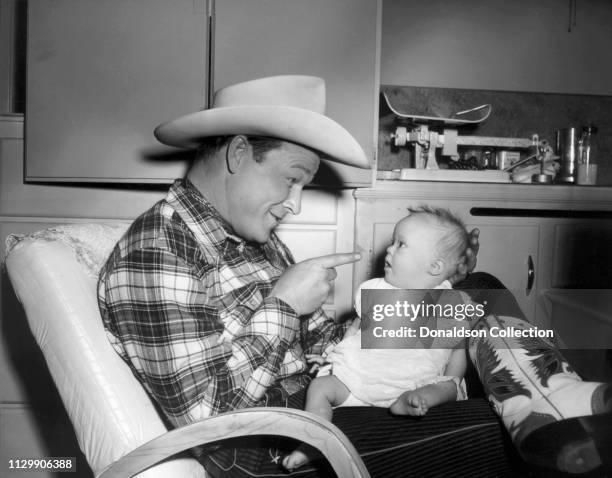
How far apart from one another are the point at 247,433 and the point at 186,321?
19 centimetres

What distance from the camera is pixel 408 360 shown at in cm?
95

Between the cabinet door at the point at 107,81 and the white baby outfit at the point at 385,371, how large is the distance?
0.86 metres

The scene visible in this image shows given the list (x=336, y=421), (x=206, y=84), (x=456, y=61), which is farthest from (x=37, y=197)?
(x=456, y=61)

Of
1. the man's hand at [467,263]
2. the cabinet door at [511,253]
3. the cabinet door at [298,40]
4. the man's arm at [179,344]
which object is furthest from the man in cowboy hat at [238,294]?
the cabinet door at [511,253]

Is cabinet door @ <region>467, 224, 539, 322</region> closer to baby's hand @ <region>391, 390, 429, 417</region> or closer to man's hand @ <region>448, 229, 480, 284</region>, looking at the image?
man's hand @ <region>448, 229, 480, 284</region>

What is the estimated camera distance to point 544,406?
2.44 feet

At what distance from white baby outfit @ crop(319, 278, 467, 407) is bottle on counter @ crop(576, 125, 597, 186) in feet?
3.79

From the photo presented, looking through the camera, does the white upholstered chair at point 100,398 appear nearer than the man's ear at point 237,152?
Yes

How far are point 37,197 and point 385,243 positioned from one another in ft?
3.53

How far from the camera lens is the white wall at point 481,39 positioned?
6.80 ft

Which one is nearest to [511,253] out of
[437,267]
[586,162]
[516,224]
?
[516,224]

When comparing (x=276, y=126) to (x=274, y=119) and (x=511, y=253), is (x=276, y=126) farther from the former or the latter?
(x=511, y=253)

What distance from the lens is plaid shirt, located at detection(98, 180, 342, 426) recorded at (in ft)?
2.49

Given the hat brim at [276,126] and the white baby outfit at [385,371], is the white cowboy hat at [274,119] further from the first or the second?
the white baby outfit at [385,371]
